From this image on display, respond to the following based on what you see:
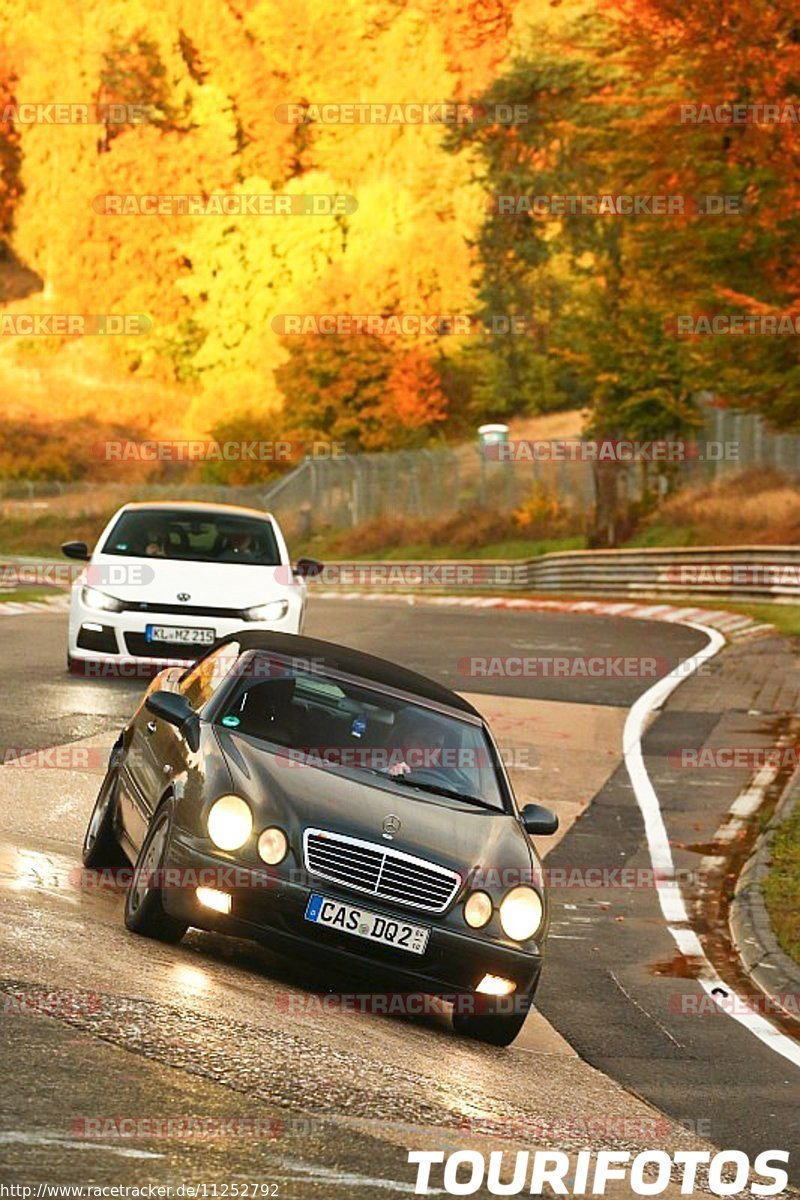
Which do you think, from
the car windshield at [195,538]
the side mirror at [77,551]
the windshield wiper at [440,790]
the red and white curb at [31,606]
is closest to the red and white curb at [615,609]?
the red and white curb at [31,606]

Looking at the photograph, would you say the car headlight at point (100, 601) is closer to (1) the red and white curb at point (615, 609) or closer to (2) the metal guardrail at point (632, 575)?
(1) the red and white curb at point (615, 609)

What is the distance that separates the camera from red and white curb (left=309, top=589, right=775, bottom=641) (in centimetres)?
3272

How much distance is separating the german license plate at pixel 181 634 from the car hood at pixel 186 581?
0.23 metres

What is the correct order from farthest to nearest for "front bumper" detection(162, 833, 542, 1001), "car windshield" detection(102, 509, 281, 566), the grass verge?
"car windshield" detection(102, 509, 281, 566)
the grass verge
"front bumper" detection(162, 833, 542, 1001)

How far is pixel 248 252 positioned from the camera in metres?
108

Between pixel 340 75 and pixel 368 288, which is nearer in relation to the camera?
pixel 368 288

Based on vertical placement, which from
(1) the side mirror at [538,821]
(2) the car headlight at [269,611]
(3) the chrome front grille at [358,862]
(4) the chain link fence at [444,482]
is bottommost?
(4) the chain link fence at [444,482]

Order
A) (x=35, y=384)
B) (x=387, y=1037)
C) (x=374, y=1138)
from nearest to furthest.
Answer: (x=374, y=1138) → (x=387, y=1037) → (x=35, y=384)

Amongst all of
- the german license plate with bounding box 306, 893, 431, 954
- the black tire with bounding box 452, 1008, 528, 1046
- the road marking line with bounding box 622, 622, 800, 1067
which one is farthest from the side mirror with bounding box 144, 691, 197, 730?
the road marking line with bounding box 622, 622, 800, 1067

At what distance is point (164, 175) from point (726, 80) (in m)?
106

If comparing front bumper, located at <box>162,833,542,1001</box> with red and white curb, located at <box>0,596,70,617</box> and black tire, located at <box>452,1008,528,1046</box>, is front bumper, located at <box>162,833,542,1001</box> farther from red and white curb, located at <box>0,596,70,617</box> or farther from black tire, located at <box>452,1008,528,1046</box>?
red and white curb, located at <box>0,596,70,617</box>

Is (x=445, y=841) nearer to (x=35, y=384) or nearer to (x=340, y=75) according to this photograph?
(x=35, y=384)

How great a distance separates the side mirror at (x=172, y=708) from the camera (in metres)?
10.3

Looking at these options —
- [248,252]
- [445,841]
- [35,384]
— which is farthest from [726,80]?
[35,384]
